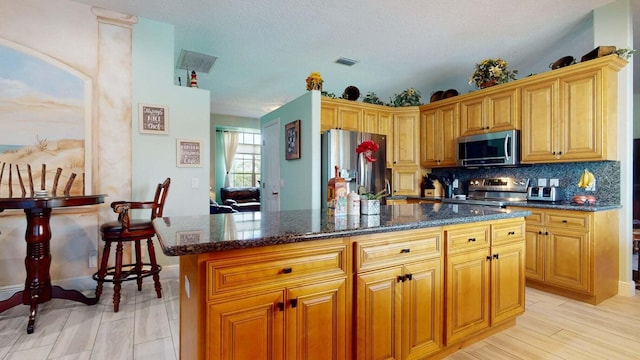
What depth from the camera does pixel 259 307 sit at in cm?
125

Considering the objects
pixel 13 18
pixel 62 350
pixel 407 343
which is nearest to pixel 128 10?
pixel 13 18

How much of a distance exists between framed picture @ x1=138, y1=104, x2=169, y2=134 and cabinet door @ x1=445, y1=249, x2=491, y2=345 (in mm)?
3096

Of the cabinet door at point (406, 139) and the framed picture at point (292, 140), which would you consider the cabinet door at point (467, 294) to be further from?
the cabinet door at point (406, 139)

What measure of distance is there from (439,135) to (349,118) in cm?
136

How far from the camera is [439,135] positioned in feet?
14.9

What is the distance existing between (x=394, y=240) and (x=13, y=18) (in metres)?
3.76

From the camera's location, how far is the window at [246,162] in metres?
8.72

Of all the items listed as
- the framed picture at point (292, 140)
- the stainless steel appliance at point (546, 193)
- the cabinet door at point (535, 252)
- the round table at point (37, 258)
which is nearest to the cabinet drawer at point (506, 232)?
the cabinet door at point (535, 252)

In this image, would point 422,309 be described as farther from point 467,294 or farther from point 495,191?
point 495,191

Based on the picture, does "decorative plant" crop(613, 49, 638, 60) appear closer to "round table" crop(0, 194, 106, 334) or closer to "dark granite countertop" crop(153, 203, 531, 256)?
"dark granite countertop" crop(153, 203, 531, 256)

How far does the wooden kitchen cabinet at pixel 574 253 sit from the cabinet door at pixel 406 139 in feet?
6.43

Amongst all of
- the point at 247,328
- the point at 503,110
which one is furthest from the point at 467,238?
the point at 503,110

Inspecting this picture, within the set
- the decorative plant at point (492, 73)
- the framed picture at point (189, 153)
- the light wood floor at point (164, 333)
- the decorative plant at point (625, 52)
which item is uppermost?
the decorative plant at point (492, 73)

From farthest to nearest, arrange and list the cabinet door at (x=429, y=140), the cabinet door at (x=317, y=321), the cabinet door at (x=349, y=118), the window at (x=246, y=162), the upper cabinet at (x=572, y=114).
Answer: the window at (x=246, y=162) < the cabinet door at (x=429, y=140) < the cabinet door at (x=349, y=118) < the upper cabinet at (x=572, y=114) < the cabinet door at (x=317, y=321)
